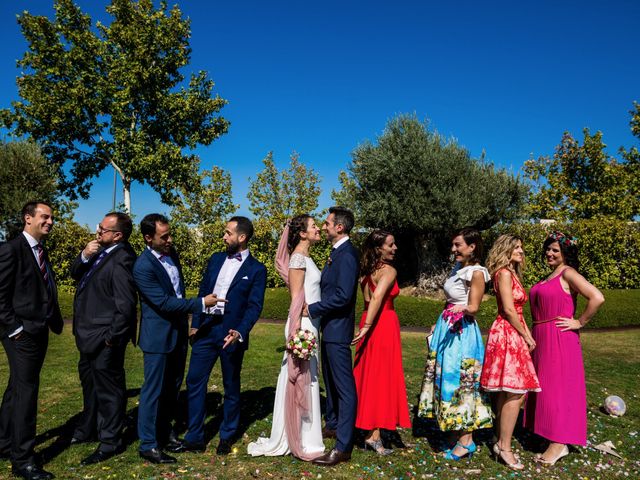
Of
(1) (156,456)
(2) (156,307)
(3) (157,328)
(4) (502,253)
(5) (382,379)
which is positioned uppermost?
(4) (502,253)

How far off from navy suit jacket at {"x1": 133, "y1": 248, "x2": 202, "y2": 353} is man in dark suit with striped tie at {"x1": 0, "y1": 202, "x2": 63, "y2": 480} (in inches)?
34.2

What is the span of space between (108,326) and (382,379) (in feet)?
9.25

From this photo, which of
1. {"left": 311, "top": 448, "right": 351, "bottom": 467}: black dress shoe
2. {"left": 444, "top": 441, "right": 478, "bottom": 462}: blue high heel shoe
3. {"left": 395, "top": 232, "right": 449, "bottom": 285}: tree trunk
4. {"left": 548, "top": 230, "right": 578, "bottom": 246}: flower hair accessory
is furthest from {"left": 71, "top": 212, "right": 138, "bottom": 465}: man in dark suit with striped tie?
{"left": 395, "top": 232, "right": 449, "bottom": 285}: tree trunk

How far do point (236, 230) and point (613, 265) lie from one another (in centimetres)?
1854

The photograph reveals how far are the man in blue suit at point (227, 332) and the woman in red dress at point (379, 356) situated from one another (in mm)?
1174

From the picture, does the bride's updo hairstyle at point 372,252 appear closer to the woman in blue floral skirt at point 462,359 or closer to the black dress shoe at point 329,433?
the woman in blue floral skirt at point 462,359

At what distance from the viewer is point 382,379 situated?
5.04m

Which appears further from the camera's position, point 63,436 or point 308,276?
point 63,436

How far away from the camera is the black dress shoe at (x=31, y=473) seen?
4.16m

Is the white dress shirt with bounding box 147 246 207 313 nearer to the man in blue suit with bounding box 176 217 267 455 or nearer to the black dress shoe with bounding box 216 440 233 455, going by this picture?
the man in blue suit with bounding box 176 217 267 455

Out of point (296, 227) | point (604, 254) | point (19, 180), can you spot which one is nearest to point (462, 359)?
point (296, 227)

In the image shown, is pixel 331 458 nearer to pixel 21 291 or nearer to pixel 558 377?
pixel 558 377

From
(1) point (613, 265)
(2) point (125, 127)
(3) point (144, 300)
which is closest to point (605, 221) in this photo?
(1) point (613, 265)

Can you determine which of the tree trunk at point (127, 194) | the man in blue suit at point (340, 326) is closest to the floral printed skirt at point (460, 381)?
the man in blue suit at point (340, 326)
